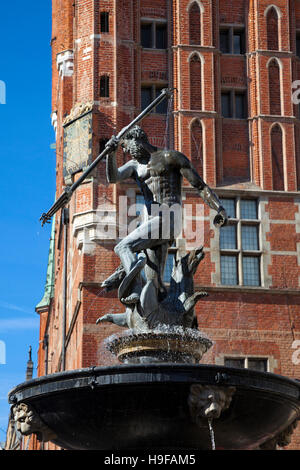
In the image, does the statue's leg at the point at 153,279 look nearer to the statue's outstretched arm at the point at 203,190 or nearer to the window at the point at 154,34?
the statue's outstretched arm at the point at 203,190

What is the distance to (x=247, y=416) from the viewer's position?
10.6 meters

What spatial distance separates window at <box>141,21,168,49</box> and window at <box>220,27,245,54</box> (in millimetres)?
1956

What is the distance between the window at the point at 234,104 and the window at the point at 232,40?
1460 mm

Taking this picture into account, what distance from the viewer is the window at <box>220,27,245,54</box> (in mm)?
34344

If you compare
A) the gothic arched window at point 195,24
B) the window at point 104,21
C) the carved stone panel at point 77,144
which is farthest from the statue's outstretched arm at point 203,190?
the gothic arched window at point 195,24

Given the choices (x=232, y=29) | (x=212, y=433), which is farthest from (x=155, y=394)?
(x=232, y=29)

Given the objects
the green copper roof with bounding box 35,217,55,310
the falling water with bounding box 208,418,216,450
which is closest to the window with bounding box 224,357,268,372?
the falling water with bounding box 208,418,216,450

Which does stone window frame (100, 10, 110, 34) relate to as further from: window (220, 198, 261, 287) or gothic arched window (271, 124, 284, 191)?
window (220, 198, 261, 287)

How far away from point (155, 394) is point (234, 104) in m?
24.5

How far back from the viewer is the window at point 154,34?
1336 inches

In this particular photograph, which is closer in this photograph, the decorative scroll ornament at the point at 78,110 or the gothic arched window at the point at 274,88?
the decorative scroll ornament at the point at 78,110

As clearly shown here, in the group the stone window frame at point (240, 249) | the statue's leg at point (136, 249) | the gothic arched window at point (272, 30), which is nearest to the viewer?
the statue's leg at point (136, 249)

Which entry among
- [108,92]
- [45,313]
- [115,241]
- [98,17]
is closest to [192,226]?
[115,241]

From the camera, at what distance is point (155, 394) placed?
1001 centimetres
